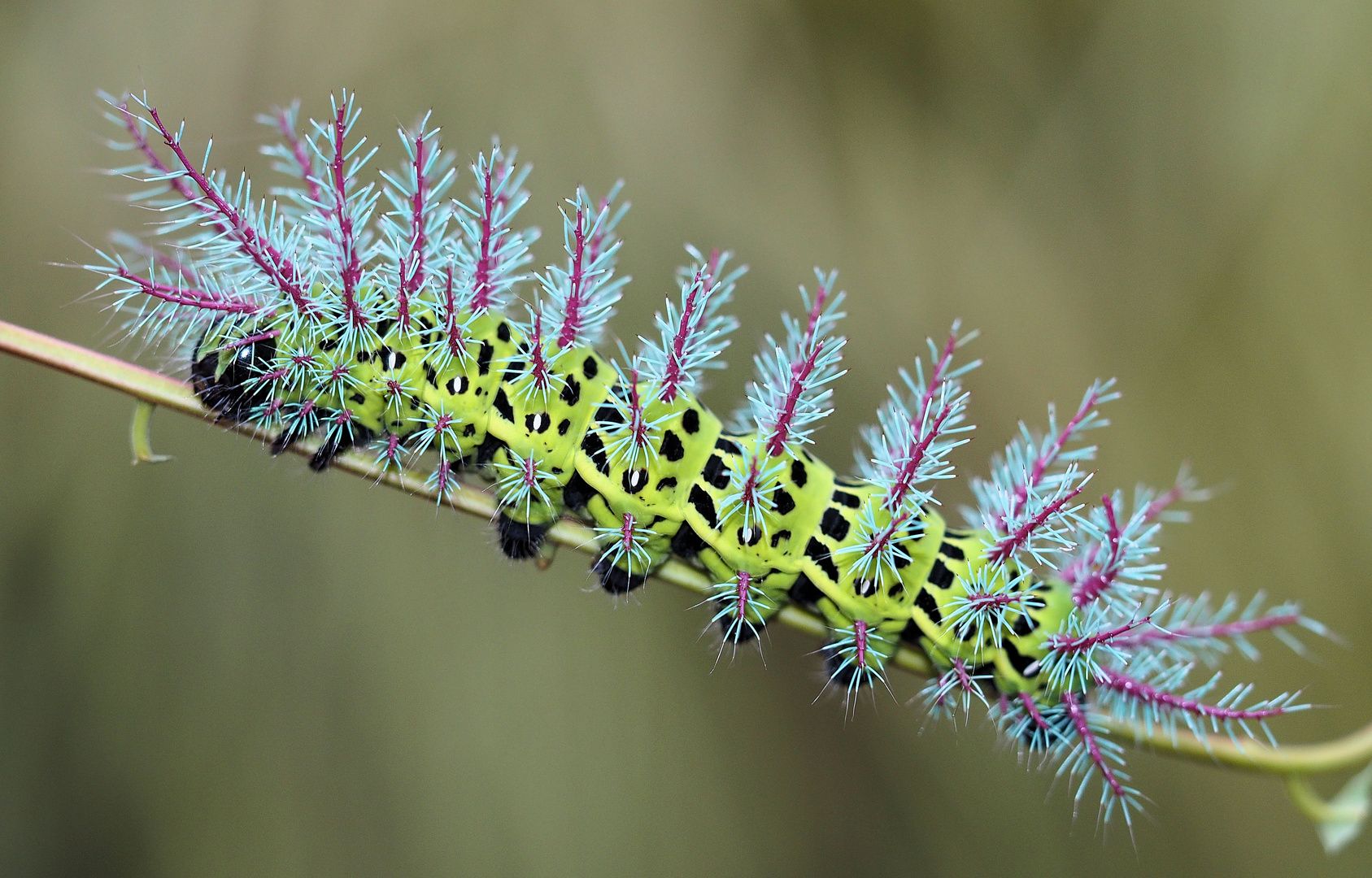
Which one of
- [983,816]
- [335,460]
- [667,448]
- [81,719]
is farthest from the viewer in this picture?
[983,816]

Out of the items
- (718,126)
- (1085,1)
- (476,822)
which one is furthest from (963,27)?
(476,822)

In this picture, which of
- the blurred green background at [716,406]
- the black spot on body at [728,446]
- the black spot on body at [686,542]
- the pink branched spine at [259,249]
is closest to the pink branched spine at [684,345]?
the black spot on body at [728,446]

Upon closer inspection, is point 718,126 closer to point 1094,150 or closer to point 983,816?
point 1094,150

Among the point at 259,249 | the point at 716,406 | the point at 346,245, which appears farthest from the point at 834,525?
the point at 716,406

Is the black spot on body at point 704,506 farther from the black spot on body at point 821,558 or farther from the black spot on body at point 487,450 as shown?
the black spot on body at point 487,450

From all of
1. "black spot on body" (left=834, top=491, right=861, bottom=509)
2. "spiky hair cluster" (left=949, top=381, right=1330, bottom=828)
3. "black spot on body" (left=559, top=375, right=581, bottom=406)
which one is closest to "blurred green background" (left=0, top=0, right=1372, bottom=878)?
"spiky hair cluster" (left=949, top=381, right=1330, bottom=828)

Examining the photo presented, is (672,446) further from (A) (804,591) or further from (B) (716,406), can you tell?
(B) (716,406)

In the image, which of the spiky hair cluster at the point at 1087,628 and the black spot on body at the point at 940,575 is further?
the black spot on body at the point at 940,575
